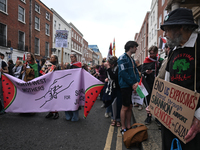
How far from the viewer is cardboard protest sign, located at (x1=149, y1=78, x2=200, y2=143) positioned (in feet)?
3.67

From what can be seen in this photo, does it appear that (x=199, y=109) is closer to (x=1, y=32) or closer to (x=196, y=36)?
(x=196, y=36)

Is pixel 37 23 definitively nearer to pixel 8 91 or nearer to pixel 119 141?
pixel 8 91

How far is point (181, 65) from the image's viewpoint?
1.33 meters

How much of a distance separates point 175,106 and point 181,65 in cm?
37

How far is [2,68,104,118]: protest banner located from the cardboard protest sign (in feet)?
8.53

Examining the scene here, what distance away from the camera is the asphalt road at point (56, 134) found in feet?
9.20

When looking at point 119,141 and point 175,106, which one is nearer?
point 175,106

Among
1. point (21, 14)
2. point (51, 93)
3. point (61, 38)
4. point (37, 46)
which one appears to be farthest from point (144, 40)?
point (51, 93)

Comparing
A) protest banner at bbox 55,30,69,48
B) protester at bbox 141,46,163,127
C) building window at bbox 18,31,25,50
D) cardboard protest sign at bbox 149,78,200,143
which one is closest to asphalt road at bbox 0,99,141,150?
protester at bbox 141,46,163,127

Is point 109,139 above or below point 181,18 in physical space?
below

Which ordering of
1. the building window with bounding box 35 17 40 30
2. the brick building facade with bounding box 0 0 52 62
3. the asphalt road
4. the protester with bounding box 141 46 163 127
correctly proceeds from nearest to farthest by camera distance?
the asphalt road < the protester with bounding box 141 46 163 127 < the brick building facade with bounding box 0 0 52 62 < the building window with bounding box 35 17 40 30

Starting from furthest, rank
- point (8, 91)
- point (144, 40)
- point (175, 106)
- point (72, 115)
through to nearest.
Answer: point (144, 40), point (72, 115), point (8, 91), point (175, 106)

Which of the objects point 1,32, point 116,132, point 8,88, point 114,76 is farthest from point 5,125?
point 1,32

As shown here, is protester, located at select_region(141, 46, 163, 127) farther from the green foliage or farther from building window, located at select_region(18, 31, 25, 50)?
building window, located at select_region(18, 31, 25, 50)
